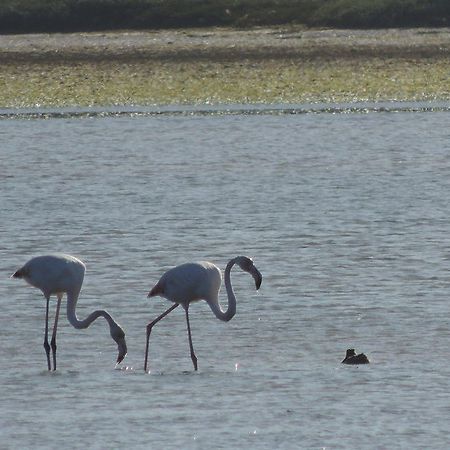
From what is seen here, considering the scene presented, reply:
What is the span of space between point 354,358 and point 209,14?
46656 millimetres

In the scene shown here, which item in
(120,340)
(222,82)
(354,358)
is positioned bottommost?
(222,82)

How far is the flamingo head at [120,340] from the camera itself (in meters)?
10.9

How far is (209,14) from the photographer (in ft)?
186

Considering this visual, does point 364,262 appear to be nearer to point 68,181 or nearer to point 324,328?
point 324,328

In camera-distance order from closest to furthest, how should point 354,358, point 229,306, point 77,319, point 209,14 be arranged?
point 354,358 → point 229,306 → point 77,319 → point 209,14

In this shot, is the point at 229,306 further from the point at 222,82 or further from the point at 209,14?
the point at 209,14

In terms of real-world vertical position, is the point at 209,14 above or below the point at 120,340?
below

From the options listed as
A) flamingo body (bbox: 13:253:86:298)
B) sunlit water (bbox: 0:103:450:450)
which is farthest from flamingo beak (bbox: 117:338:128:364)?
flamingo body (bbox: 13:253:86:298)

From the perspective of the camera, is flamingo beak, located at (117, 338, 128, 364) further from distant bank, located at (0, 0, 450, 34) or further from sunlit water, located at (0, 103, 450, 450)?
distant bank, located at (0, 0, 450, 34)

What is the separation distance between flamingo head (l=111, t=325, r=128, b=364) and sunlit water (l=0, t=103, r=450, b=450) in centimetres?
15

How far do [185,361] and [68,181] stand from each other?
12008 mm

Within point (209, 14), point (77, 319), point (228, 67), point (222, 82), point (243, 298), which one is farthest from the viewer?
point (209, 14)

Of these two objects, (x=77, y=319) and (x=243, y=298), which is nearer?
(x=77, y=319)

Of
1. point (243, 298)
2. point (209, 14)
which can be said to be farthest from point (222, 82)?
point (243, 298)
